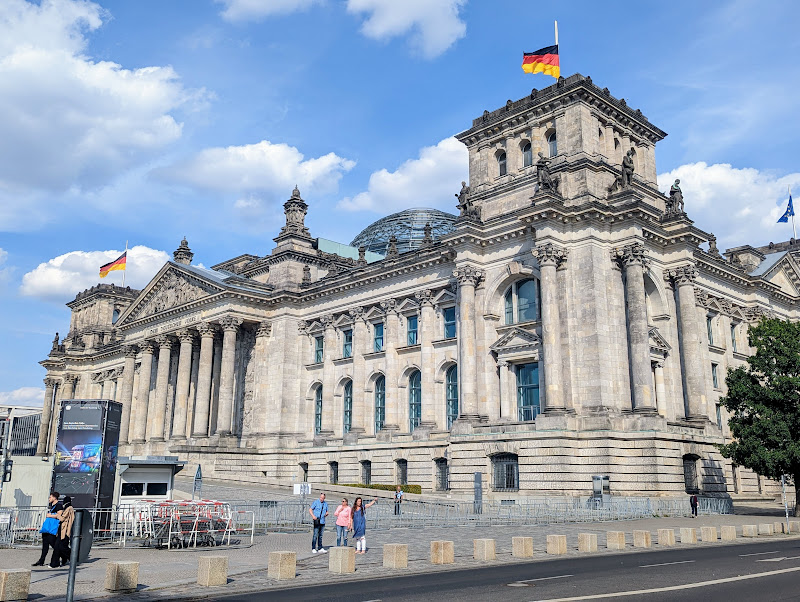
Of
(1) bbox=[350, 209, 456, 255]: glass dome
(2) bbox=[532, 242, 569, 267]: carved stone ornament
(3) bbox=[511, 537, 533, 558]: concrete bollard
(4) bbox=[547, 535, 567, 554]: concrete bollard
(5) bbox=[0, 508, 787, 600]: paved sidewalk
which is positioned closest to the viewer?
(5) bbox=[0, 508, 787, 600]: paved sidewalk

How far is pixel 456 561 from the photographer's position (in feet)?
65.4

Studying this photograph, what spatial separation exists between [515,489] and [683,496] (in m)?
8.63

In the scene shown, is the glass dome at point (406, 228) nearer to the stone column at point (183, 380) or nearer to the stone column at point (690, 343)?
the stone column at point (183, 380)

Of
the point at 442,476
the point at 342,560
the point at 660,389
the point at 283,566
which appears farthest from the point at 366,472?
the point at 283,566

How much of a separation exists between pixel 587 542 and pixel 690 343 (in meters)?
25.4

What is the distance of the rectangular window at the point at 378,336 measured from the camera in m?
55.7

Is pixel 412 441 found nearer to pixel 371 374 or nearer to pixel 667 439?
pixel 371 374

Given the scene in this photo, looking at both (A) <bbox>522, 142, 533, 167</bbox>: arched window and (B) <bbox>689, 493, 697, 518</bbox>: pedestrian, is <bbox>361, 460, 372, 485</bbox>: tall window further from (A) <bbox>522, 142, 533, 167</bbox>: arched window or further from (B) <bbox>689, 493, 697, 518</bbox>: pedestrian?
(A) <bbox>522, 142, 533, 167</bbox>: arched window

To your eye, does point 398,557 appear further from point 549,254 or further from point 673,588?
point 549,254

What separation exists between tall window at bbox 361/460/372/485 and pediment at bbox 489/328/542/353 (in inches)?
548

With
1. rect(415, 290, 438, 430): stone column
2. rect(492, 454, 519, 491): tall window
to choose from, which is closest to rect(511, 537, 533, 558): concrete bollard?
rect(492, 454, 519, 491): tall window

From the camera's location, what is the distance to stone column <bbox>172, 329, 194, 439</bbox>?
61594 millimetres

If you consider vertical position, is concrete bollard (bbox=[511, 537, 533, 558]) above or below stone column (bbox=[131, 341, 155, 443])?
below

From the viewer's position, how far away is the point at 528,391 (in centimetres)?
4372
